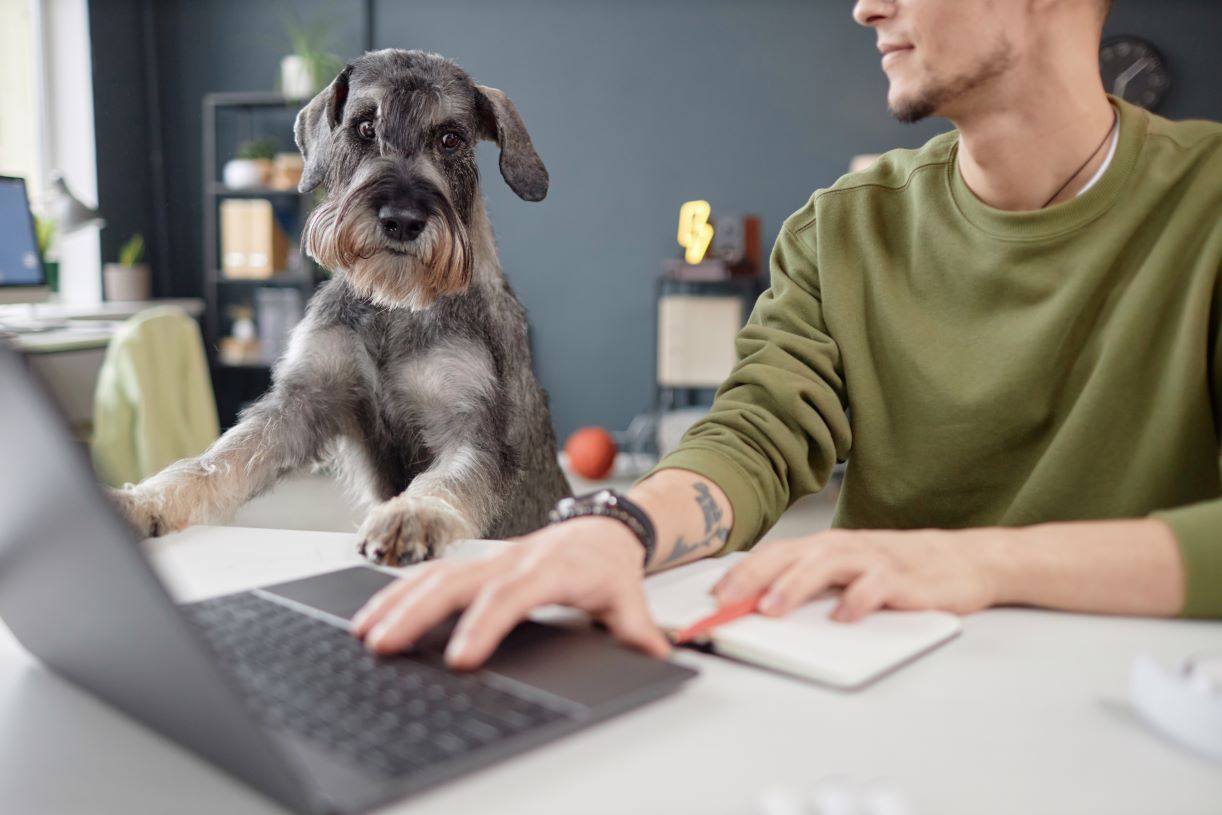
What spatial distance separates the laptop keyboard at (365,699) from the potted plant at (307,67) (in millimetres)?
5141

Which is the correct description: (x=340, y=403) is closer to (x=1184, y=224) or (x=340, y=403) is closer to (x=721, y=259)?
(x=1184, y=224)

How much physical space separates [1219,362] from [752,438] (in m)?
0.58

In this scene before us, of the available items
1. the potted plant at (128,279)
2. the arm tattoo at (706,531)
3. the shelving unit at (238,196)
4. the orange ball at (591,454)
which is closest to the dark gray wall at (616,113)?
the shelving unit at (238,196)

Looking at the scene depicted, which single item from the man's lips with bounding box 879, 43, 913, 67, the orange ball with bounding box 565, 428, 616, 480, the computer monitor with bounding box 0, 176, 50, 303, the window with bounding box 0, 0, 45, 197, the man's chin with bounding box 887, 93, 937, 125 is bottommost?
the orange ball with bounding box 565, 428, 616, 480

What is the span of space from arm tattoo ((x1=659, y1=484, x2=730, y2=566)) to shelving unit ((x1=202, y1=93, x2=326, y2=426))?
499 cm

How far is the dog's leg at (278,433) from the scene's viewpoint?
129 cm

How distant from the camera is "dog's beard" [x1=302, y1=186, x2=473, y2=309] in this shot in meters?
1.51

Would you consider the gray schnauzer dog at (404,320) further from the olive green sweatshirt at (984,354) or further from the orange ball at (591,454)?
the orange ball at (591,454)

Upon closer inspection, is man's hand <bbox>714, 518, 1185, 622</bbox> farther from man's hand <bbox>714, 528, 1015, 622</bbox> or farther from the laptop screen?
the laptop screen

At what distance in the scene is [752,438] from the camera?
4.13ft

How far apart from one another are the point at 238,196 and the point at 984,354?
213 inches

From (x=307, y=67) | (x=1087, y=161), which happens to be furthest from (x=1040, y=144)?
(x=307, y=67)

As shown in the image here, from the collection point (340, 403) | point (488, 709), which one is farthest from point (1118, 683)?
point (340, 403)

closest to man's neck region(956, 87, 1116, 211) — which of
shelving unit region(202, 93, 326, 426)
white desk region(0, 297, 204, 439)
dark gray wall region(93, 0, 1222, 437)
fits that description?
white desk region(0, 297, 204, 439)
